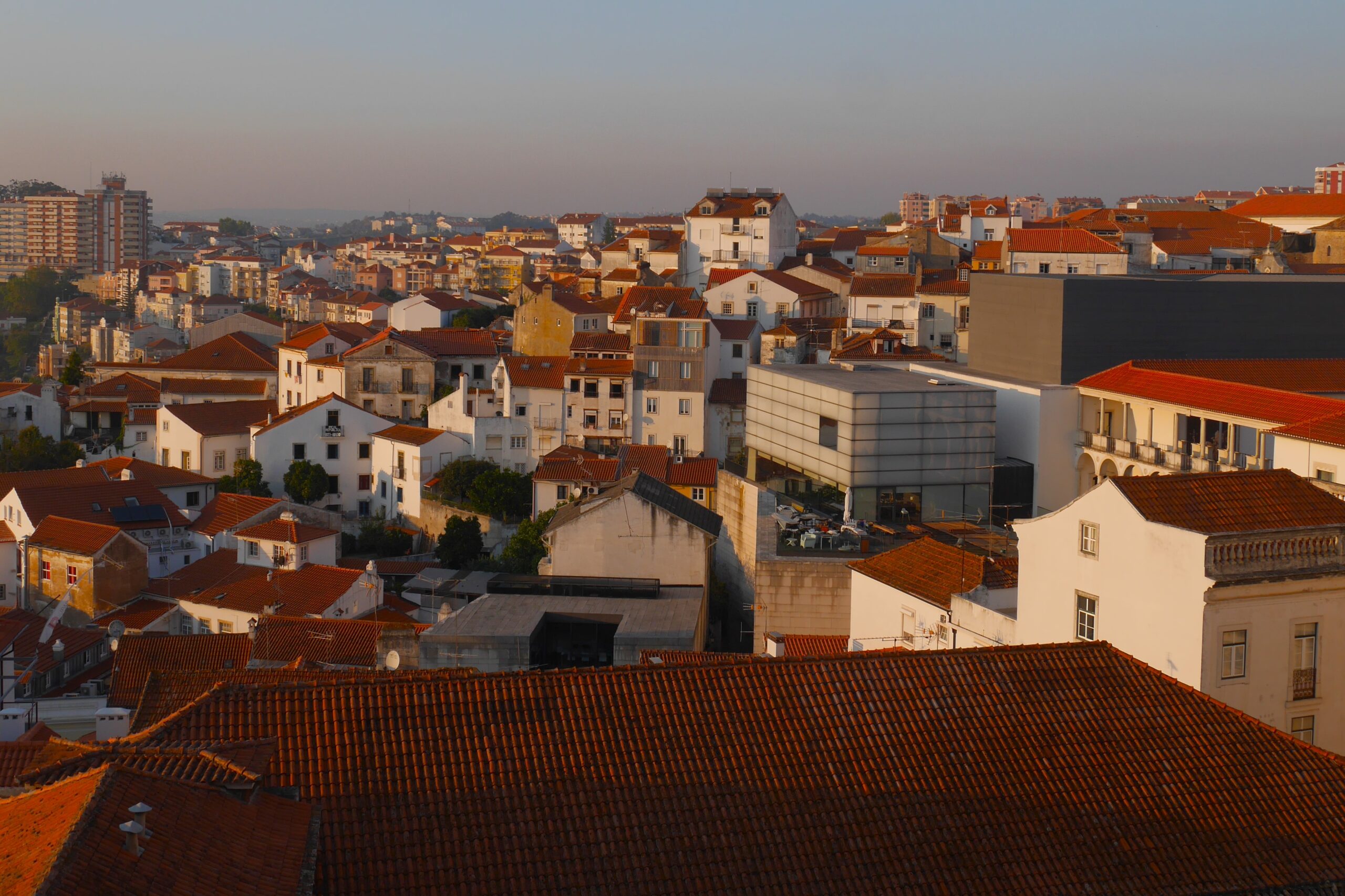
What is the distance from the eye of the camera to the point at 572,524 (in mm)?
29938

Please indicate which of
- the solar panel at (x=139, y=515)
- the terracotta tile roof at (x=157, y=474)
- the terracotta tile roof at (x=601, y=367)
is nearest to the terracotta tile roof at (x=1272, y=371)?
the terracotta tile roof at (x=601, y=367)

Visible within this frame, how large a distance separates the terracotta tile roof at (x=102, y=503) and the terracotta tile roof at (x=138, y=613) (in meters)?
3.83

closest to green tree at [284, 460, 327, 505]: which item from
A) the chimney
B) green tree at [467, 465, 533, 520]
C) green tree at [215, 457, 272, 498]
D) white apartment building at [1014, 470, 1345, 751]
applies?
green tree at [215, 457, 272, 498]

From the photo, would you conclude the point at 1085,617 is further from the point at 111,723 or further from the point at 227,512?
the point at 227,512

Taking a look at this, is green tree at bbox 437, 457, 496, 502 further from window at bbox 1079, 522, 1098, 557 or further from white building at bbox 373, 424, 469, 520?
window at bbox 1079, 522, 1098, 557

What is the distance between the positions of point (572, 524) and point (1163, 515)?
55.8 ft

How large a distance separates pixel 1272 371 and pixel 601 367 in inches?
803

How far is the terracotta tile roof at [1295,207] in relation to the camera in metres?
74.4

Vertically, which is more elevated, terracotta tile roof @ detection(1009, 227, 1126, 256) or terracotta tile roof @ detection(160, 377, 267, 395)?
terracotta tile roof @ detection(1009, 227, 1126, 256)

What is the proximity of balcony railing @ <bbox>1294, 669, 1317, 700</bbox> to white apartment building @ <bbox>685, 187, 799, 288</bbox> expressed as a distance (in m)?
48.8

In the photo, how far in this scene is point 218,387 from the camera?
59812 mm

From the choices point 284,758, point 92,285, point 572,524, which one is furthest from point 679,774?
point 92,285

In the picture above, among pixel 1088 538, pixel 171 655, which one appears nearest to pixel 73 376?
pixel 171 655

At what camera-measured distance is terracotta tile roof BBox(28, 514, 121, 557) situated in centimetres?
3556
